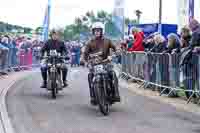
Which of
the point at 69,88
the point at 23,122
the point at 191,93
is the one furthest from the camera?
the point at 69,88

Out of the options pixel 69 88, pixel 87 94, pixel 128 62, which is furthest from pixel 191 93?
pixel 128 62

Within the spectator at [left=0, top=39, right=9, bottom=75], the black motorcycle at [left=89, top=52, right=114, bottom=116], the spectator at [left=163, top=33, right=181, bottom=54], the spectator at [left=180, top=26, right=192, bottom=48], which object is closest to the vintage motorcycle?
the black motorcycle at [left=89, top=52, right=114, bottom=116]

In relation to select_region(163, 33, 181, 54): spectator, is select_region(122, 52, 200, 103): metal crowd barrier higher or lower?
lower

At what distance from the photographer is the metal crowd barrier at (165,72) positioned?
12.9 meters

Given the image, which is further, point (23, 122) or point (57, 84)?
point (57, 84)

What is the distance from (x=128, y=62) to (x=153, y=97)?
577 centimetres

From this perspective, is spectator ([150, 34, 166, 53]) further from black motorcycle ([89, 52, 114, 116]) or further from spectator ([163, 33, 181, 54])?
black motorcycle ([89, 52, 114, 116])

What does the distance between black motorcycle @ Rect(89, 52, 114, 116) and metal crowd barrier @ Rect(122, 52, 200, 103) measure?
2495 millimetres

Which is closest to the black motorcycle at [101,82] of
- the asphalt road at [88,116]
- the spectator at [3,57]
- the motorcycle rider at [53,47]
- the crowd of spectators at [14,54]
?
the asphalt road at [88,116]

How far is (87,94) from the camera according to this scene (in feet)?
48.6

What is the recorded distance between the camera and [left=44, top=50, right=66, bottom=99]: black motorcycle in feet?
44.2

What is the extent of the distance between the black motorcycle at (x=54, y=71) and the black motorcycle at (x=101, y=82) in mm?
2346

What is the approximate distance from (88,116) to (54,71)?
3107mm

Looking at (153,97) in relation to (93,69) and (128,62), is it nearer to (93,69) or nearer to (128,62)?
(93,69)
